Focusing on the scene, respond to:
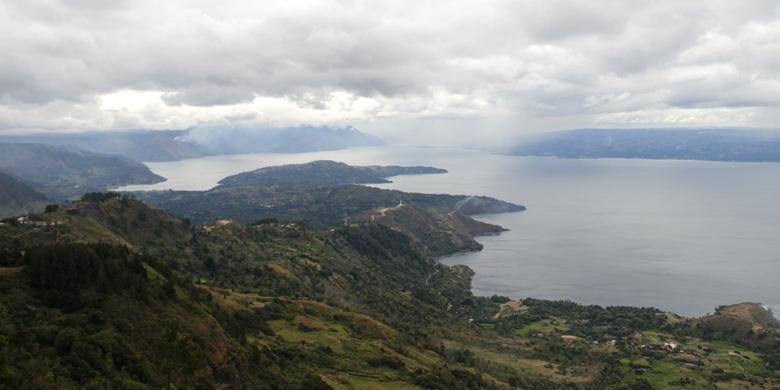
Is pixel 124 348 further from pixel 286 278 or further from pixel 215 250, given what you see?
pixel 215 250

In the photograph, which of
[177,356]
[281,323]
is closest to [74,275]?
[177,356]

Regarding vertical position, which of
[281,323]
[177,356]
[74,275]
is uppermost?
[74,275]

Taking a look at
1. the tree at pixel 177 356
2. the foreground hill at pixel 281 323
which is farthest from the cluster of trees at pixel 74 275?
the tree at pixel 177 356

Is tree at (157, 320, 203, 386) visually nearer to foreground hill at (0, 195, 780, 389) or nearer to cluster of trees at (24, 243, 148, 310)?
foreground hill at (0, 195, 780, 389)

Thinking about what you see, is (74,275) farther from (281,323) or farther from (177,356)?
(281,323)

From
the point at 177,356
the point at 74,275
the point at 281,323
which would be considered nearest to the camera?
the point at 177,356

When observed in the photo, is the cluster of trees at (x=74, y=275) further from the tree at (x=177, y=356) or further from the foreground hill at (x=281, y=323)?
the tree at (x=177, y=356)

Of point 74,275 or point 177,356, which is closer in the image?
point 177,356

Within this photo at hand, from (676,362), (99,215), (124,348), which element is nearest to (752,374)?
(676,362)

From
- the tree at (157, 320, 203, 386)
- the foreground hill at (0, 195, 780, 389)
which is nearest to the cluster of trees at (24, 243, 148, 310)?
the foreground hill at (0, 195, 780, 389)
